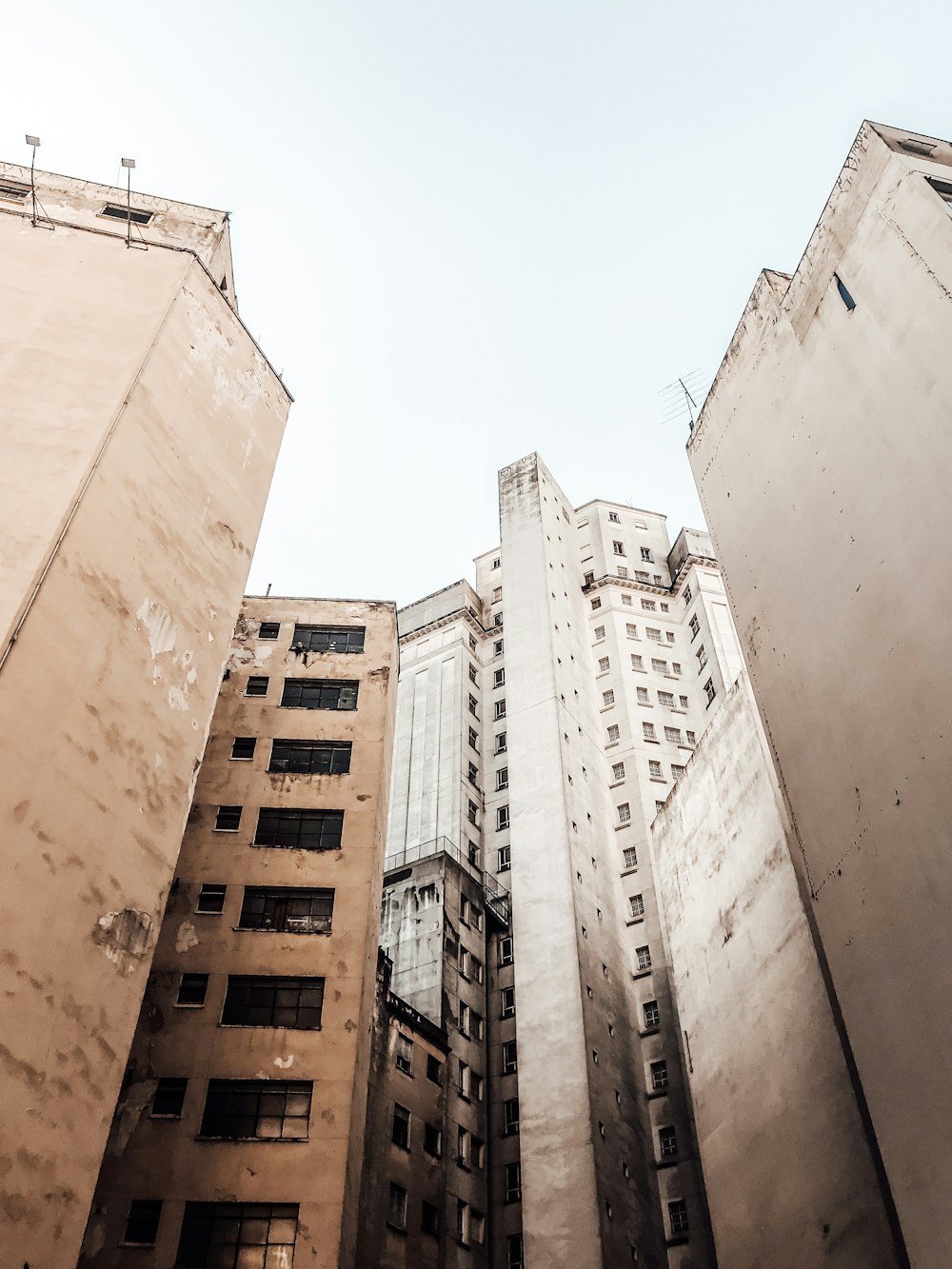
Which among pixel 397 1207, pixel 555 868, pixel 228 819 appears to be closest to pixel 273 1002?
pixel 228 819

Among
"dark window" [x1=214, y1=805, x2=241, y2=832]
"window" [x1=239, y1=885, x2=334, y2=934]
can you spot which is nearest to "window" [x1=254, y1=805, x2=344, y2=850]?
"dark window" [x1=214, y1=805, x2=241, y2=832]

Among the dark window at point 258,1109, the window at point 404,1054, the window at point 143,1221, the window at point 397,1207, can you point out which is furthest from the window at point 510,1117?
the window at point 143,1221

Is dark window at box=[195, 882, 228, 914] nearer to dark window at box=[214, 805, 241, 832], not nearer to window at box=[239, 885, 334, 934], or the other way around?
window at box=[239, 885, 334, 934]

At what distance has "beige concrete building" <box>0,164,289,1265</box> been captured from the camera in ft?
46.6

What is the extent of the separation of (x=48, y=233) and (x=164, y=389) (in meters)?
6.49

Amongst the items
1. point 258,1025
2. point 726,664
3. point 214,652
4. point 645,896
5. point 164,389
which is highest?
point 726,664

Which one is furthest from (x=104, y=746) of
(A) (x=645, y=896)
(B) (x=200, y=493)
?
(A) (x=645, y=896)

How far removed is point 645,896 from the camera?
50.8 metres

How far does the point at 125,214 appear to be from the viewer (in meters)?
30.9

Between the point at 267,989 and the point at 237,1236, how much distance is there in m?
5.64

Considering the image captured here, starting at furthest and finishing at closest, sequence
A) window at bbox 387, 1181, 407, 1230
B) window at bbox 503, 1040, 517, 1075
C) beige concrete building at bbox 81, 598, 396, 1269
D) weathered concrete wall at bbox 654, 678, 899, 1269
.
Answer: window at bbox 503, 1040, 517, 1075 → window at bbox 387, 1181, 407, 1230 → beige concrete building at bbox 81, 598, 396, 1269 → weathered concrete wall at bbox 654, 678, 899, 1269

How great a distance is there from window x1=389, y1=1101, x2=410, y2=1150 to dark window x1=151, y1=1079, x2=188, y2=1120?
38.3 ft

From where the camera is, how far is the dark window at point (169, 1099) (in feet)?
75.5

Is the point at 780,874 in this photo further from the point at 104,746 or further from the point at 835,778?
the point at 104,746
